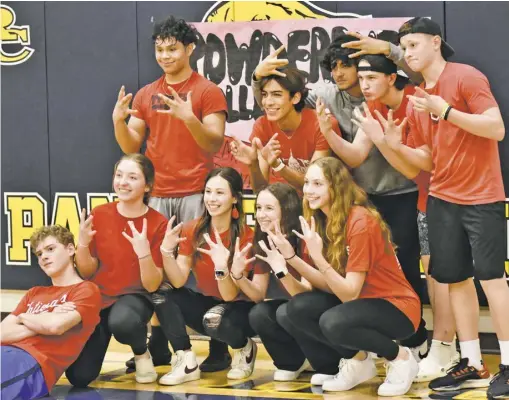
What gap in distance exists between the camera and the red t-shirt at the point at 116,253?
5.66m

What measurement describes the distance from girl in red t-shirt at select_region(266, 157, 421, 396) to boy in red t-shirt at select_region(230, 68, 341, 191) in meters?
0.41

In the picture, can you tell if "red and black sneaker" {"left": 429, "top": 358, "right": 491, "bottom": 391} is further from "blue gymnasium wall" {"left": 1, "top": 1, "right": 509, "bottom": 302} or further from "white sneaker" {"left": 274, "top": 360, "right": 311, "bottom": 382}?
"blue gymnasium wall" {"left": 1, "top": 1, "right": 509, "bottom": 302}

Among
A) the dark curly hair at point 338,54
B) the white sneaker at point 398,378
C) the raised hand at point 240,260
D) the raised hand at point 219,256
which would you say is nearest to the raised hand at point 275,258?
the raised hand at point 240,260

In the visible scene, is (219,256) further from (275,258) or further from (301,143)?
(301,143)

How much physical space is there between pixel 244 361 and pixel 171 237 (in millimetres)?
800

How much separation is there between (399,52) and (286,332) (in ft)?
5.07

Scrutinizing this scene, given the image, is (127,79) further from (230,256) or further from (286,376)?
(286,376)

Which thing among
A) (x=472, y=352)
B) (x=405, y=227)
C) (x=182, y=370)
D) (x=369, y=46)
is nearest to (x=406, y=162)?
(x=405, y=227)

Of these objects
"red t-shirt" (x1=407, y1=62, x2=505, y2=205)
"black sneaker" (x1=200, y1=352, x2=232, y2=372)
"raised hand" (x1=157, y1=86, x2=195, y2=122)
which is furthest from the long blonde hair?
"black sneaker" (x1=200, y1=352, x2=232, y2=372)

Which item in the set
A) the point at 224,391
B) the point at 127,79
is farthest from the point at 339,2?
the point at 224,391

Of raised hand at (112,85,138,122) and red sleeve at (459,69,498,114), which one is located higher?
red sleeve at (459,69,498,114)

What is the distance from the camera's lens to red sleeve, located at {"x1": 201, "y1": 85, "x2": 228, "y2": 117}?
5961mm

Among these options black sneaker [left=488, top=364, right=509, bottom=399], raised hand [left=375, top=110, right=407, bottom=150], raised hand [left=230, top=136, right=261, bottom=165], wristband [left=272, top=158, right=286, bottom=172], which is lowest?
black sneaker [left=488, top=364, right=509, bottom=399]

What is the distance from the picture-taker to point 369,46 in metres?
5.61
